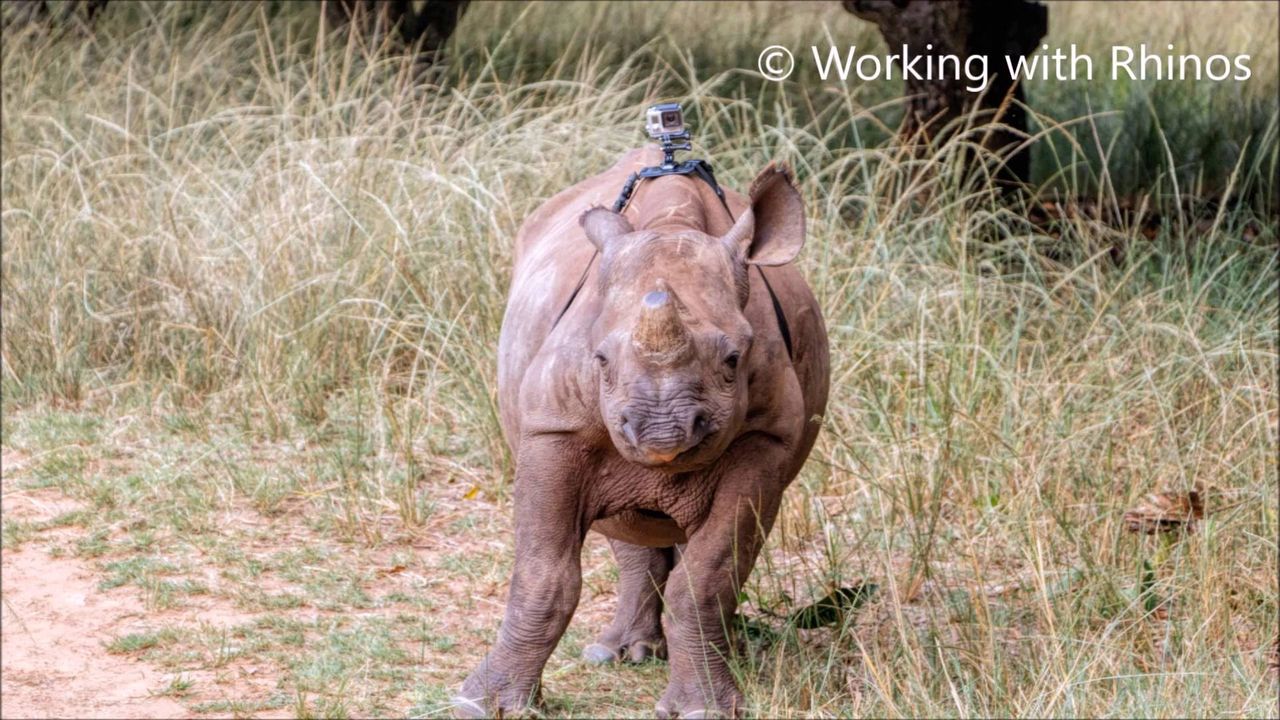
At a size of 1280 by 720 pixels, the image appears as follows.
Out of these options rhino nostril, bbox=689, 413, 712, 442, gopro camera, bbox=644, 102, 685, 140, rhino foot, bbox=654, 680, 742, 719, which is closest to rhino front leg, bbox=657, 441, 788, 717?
rhino foot, bbox=654, 680, 742, 719

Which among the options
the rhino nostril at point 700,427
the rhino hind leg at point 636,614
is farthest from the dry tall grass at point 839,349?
the rhino nostril at point 700,427

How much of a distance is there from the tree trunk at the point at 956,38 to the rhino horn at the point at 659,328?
4.98m

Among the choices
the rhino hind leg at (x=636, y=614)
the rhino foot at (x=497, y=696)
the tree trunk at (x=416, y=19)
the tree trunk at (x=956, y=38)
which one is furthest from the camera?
the tree trunk at (x=416, y=19)

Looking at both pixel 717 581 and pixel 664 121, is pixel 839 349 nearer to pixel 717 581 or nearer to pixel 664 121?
pixel 664 121

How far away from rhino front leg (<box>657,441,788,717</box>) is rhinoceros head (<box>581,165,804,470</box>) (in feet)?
0.99

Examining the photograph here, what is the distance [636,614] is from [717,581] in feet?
2.76

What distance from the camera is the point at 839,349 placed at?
6879mm

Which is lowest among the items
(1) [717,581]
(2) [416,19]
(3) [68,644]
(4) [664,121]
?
(3) [68,644]

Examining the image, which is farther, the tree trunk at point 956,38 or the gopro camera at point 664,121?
the tree trunk at point 956,38

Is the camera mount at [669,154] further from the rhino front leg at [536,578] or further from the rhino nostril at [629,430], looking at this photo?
the rhino nostril at [629,430]

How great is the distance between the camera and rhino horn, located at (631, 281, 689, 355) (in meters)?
3.55

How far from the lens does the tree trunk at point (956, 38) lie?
27.5ft

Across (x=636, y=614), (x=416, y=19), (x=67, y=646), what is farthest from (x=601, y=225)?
(x=416, y=19)

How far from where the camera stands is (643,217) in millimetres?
4355
